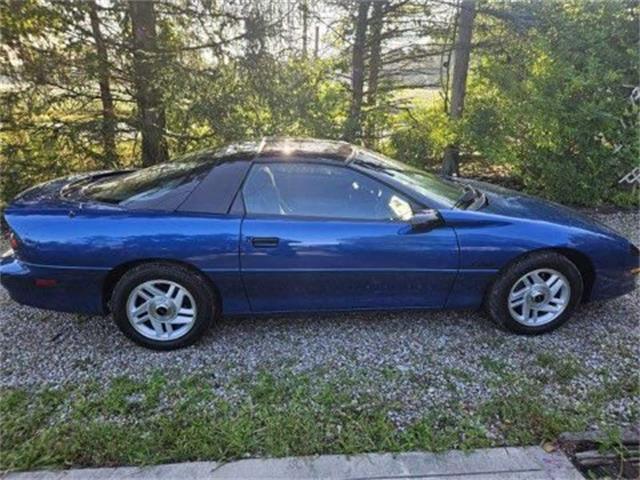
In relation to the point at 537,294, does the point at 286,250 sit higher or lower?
higher

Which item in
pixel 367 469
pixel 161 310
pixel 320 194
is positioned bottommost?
pixel 367 469

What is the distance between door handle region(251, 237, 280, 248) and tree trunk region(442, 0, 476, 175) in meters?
4.54

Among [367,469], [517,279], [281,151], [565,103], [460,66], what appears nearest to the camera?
[367,469]

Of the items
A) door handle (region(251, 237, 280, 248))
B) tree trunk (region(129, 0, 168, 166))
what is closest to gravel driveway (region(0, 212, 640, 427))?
door handle (region(251, 237, 280, 248))

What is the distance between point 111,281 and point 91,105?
3623mm

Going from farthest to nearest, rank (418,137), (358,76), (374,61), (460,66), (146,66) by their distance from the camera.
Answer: (374,61)
(358,76)
(418,137)
(460,66)
(146,66)

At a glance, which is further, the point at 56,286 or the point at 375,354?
the point at 375,354

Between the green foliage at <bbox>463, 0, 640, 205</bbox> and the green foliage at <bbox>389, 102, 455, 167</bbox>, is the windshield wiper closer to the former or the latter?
the green foliage at <bbox>463, 0, 640, 205</bbox>

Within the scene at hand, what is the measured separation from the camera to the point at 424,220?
2.78 m

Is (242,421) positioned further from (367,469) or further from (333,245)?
(333,245)

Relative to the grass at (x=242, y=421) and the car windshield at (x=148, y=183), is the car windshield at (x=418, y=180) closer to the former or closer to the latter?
the car windshield at (x=148, y=183)

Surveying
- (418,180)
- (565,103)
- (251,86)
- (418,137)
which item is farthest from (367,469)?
(418,137)

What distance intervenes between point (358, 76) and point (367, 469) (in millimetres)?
5926

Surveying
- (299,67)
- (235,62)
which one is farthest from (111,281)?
(299,67)
